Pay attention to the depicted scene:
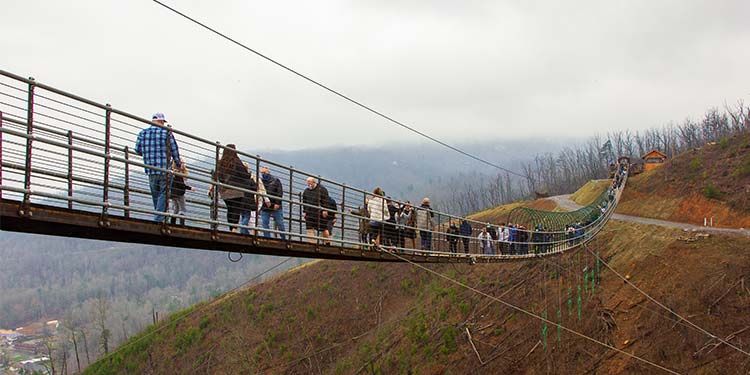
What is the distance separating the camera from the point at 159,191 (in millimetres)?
6125

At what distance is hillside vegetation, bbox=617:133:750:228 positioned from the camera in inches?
1102

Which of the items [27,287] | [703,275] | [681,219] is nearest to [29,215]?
[703,275]

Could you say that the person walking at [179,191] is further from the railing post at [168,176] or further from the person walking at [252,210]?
the person walking at [252,210]

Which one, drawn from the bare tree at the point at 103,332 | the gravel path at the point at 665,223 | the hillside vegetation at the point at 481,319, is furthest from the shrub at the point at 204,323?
the gravel path at the point at 665,223

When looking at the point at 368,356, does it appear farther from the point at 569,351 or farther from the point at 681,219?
the point at 681,219

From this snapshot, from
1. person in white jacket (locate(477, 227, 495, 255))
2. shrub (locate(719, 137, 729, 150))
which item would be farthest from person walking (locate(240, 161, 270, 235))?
shrub (locate(719, 137, 729, 150))

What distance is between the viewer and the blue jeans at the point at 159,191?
20.0 ft

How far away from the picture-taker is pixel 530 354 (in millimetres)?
22672

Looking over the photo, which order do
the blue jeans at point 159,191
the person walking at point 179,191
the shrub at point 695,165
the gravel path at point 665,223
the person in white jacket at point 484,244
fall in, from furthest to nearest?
1. the shrub at point 695,165
2. the gravel path at point 665,223
3. the person in white jacket at point 484,244
4. the person walking at point 179,191
5. the blue jeans at point 159,191

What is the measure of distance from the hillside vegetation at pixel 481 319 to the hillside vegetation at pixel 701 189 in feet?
16.1

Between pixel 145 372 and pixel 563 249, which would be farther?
pixel 145 372

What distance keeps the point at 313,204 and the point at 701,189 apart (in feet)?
97.5

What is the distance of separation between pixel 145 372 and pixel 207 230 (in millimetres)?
50907

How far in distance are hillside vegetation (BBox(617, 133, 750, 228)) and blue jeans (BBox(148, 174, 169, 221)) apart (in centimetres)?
2828
